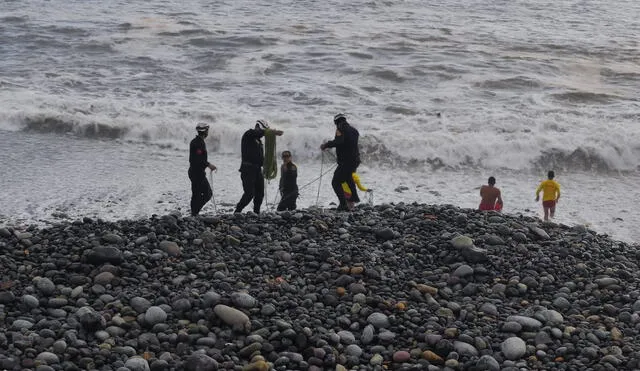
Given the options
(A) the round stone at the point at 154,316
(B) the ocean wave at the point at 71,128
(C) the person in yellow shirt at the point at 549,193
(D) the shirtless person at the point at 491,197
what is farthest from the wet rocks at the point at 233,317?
(B) the ocean wave at the point at 71,128

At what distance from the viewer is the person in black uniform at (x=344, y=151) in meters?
12.3

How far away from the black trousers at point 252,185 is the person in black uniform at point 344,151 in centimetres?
123

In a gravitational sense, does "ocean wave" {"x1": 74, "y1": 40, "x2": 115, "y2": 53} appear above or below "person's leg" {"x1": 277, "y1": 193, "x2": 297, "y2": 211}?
above

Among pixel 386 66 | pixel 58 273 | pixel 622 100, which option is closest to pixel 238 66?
pixel 386 66

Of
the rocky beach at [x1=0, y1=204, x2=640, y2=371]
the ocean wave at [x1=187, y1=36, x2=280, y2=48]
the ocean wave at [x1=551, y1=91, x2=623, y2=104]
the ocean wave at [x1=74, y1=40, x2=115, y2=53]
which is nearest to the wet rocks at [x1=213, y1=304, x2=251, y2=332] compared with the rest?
the rocky beach at [x1=0, y1=204, x2=640, y2=371]

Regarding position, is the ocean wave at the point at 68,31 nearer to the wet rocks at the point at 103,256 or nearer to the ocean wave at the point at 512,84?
the ocean wave at the point at 512,84

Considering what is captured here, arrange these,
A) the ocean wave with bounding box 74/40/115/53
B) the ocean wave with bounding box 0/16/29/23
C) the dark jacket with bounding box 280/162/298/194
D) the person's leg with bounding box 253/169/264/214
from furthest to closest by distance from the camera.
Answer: the ocean wave with bounding box 0/16/29/23 < the ocean wave with bounding box 74/40/115/53 < the dark jacket with bounding box 280/162/298/194 < the person's leg with bounding box 253/169/264/214

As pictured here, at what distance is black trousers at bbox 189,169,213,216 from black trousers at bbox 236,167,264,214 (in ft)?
2.00

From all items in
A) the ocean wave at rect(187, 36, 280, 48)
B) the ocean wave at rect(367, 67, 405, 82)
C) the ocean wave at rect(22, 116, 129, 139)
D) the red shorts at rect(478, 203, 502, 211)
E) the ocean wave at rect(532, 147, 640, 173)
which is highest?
the ocean wave at rect(187, 36, 280, 48)

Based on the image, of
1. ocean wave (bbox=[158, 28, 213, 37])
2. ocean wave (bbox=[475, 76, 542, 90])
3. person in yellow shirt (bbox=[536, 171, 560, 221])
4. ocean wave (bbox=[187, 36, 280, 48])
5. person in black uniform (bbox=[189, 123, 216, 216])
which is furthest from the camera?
ocean wave (bbox=[158, 28, 213, 37])

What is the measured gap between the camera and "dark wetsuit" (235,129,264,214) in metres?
12.3

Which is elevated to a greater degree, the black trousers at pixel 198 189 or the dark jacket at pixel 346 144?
the dark jacket at pixel 346 144

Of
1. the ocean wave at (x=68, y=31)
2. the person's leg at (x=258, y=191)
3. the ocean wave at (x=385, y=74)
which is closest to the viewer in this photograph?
the person's leg at (x=258, y=191)

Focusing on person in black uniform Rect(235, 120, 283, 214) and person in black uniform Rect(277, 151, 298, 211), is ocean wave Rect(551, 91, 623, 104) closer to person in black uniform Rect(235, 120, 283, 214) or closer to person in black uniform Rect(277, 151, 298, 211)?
person in black uniform Rect(277, 151, 298, 211)
